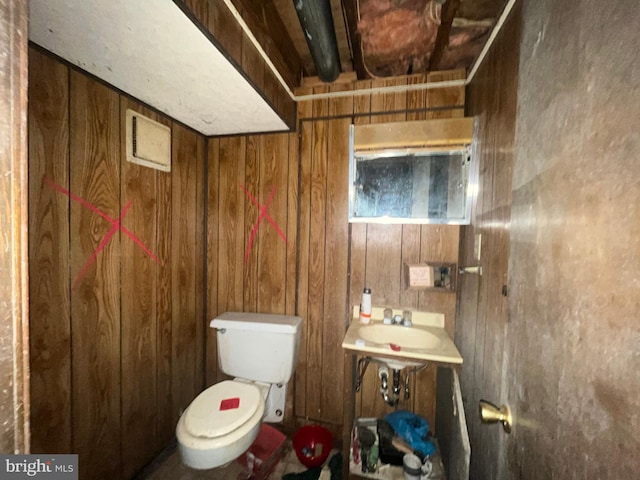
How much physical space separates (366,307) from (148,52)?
1.57 meters

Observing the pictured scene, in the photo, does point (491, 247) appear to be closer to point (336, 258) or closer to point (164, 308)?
point (336, 258)

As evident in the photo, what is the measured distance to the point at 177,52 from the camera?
95cm

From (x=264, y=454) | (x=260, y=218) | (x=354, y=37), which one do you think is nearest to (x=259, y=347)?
(x=264, y=454)

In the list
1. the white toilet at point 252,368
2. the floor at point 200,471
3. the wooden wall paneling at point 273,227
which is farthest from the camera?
the wooden wall paneling at point 273,227

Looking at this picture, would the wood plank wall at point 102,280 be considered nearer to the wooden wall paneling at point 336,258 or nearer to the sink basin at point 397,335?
the wooden wall paneling at point 336,258

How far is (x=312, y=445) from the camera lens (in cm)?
146

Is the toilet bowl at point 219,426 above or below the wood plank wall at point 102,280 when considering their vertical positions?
below

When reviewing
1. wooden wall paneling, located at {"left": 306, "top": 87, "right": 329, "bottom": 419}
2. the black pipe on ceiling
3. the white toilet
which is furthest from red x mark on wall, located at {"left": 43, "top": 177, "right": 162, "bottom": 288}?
the black pipe on ceiling

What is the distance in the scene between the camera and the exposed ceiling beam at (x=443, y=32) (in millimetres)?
1027

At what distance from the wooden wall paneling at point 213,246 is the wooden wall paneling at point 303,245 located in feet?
1.90

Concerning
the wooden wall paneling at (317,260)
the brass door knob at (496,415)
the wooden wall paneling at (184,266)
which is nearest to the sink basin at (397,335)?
the wooden wall paneling at (317,260)

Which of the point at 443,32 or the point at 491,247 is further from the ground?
the point at 443,32

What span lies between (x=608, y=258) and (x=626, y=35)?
310 mm

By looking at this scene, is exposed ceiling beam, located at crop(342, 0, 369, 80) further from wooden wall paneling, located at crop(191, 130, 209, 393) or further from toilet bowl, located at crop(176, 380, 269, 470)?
toilet bowl, located at crop(176, 380, 269, 470)
